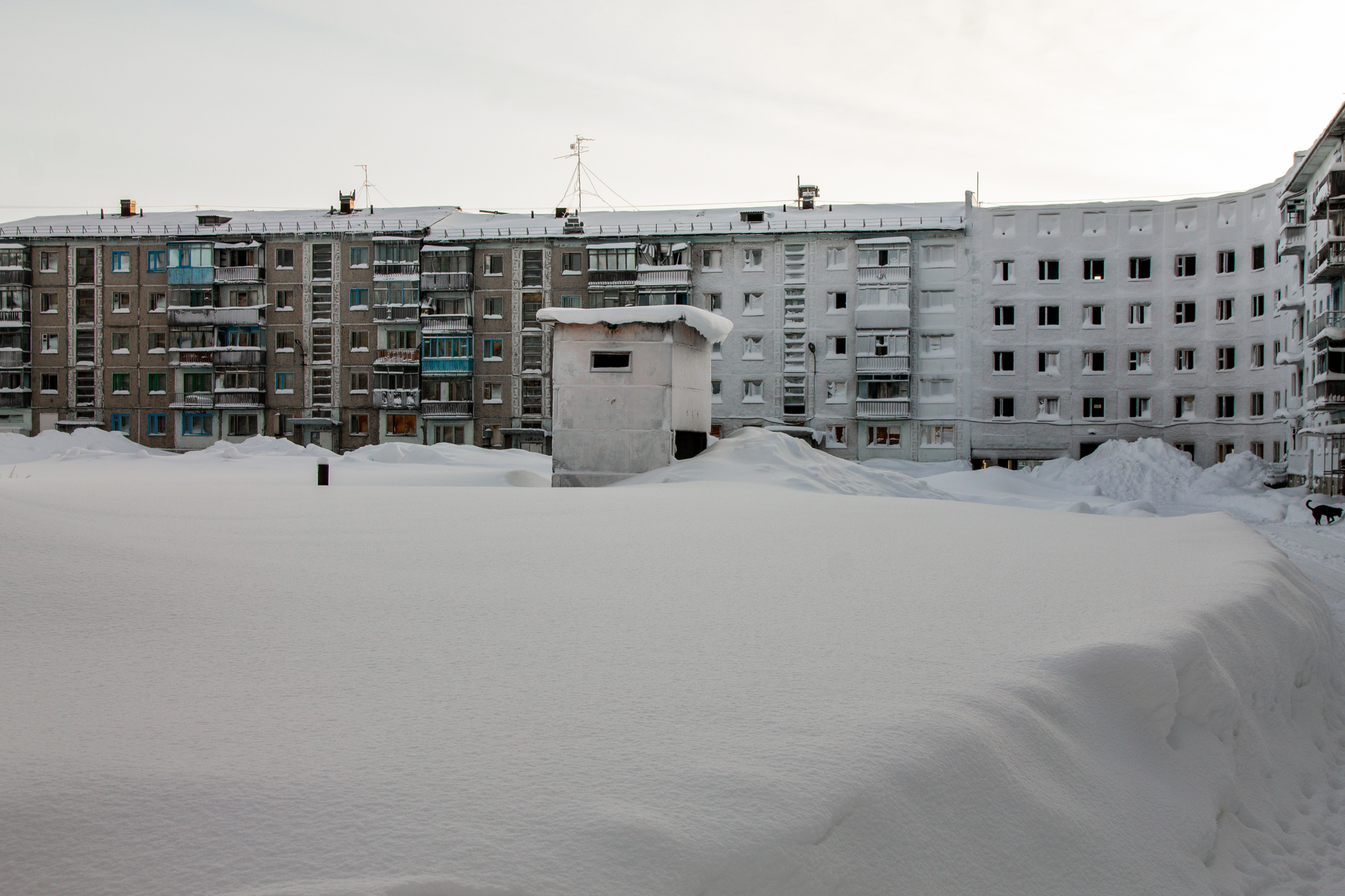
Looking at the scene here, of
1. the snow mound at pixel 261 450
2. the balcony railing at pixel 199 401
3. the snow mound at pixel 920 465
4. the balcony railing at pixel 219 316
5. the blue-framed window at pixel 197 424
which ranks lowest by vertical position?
the snow mound at pixel 920 465

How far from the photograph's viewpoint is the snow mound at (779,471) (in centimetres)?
1906

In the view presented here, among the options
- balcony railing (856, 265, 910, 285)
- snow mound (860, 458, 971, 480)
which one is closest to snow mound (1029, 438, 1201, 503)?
snow mound (860, 458, 971, 480)

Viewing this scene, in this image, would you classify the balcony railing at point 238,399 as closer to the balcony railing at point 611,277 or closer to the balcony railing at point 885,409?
→ the balcony railing at point 611,277

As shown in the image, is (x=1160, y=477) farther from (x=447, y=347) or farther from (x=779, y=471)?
(x=447, y=347)

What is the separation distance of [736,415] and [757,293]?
Result: 6449 millimetres

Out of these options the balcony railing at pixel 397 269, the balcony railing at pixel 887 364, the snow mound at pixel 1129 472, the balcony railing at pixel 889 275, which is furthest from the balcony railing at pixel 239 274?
the snow mound at pixel 1129 472

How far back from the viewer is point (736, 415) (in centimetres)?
4809

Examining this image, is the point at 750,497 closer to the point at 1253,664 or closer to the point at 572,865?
the point at 1253,664

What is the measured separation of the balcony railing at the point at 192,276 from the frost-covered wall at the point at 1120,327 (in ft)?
130

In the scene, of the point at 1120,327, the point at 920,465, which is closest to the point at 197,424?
the point at 920,465

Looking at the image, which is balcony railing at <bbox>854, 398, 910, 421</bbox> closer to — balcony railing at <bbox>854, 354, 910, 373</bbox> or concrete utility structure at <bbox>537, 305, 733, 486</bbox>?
balcony railing at <bbox>854, 354, 910, 373</bbox>

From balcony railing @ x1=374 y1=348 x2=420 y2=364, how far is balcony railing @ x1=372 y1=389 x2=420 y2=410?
1.49m

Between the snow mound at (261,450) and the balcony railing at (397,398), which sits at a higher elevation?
the balcony railing at (397,398)

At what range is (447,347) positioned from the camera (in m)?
49.7
